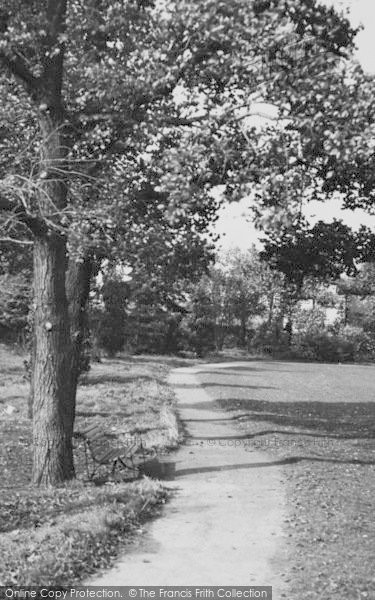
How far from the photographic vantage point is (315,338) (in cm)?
6544

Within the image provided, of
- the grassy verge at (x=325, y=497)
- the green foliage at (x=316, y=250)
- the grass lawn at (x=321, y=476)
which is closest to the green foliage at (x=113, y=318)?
the grass lawn at (x=321, y=476)

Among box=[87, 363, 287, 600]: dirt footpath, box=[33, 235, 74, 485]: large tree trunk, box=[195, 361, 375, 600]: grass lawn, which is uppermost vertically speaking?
box=[33, 235, 74, 485]: large tree trunk

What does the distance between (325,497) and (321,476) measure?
153 cm

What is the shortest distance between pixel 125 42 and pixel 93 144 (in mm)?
1802

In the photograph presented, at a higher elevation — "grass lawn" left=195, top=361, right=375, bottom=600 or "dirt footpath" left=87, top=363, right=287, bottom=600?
"grass lawn" left=195, top=361, right=375, bottom=600

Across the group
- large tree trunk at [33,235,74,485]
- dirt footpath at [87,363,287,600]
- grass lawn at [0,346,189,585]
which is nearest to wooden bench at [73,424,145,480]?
grass lawn at [0,346,189,585]

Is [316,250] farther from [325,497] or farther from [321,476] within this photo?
[325,497]

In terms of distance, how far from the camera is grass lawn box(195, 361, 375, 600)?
252 inches

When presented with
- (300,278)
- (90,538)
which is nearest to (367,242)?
(300,278)

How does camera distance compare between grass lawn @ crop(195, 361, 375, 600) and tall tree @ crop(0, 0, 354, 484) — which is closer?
grass lawn @ crop(195, 361, 375, 600)

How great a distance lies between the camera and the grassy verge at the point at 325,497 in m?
6.29

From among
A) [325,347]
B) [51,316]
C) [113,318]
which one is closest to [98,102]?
[51,316]

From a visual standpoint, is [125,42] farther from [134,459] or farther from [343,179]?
[134,459]

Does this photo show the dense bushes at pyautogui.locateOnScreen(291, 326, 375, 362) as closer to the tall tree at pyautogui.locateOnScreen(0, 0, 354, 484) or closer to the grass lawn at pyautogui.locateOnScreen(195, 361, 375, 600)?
the grass lawn at pyautogui.locateOnScreen(195, 361, 375, 600)
